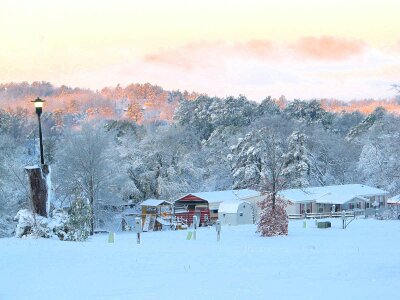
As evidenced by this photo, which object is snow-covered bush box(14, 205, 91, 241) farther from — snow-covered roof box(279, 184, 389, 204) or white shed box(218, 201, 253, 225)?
snow-covered roof box(279, 184, 389, 204)

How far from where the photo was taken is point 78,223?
2195 cm

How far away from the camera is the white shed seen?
48969mm

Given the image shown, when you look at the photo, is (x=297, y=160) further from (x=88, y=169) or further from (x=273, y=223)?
(x=273, y=223)

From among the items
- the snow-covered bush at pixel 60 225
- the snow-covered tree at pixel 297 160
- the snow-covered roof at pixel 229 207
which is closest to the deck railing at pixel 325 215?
the snow-covered roof at pixel 229 207

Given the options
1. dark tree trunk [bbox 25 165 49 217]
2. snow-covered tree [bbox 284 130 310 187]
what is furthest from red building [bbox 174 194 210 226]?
dark tree trunk [bbox 25 165 49 217]

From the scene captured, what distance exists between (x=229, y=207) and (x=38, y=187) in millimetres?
30169

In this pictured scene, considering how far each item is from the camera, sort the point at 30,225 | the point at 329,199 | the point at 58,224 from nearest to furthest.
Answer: the point at 30,225, the point at 58,224, the point at 329,199

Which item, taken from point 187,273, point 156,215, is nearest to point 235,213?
point 156,215

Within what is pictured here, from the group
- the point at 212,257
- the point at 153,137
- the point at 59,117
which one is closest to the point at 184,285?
the point at 212,257

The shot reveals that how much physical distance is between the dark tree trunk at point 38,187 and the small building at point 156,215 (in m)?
27.9

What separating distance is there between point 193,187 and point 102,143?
1938 cm

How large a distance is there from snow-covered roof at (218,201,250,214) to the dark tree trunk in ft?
96.6

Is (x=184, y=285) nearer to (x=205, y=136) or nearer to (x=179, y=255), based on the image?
(x=179, y=255)

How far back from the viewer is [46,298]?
1049 centimetres
